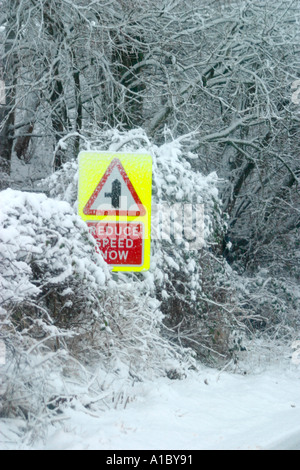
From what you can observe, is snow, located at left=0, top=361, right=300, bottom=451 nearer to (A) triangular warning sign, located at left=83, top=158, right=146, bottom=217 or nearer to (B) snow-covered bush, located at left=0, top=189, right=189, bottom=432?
(B) snow-covered bush, located at left=0, top=189, right=189, bottom=432

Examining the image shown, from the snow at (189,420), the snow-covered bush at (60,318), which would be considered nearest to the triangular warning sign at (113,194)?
the snow-covered bush at (60,318)

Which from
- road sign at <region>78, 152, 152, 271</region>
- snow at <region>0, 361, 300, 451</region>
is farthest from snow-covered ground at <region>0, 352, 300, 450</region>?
road sign at <region>78, 152, 152, 271</region>

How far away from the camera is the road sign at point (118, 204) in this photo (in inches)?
332

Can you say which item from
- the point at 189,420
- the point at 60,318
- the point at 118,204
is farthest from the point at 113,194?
the point at 189,420

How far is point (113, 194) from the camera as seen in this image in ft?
27.5

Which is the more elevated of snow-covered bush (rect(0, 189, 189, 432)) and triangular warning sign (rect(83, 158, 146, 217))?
triangular warning sign (rect(83, 158, 146, 217))

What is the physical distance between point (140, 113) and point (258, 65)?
252cm

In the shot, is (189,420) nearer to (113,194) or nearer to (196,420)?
(196,420)

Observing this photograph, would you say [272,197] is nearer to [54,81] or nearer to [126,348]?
[54,81]

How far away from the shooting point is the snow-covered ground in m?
6.54

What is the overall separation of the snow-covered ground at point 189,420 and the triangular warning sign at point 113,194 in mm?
1900

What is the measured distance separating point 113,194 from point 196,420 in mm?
2362

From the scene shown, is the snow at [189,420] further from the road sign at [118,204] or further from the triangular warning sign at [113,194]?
the triangular warning sign at [113,194]

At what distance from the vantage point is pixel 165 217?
11.0 meters
